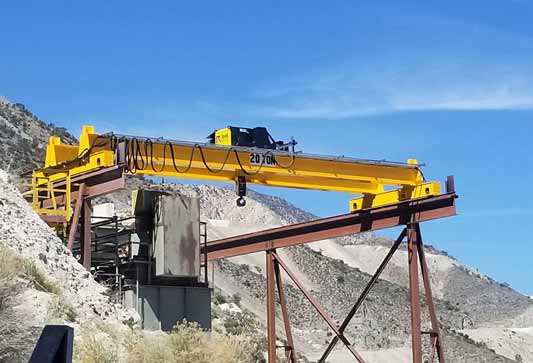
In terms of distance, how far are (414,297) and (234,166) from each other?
6.43 m

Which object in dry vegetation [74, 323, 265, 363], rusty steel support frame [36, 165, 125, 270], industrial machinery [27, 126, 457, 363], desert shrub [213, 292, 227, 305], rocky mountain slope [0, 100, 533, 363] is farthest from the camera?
rocky mountain slope [0, 100, 533, 363]

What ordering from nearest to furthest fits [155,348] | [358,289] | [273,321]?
1. [155,348]
2. [273,321]
3. [358,289]

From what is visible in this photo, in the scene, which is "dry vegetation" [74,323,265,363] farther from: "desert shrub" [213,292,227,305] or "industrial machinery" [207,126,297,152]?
"desert shrub" [213,292,227,305]

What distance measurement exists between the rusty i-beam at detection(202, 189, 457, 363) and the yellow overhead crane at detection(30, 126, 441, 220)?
43 centimetres

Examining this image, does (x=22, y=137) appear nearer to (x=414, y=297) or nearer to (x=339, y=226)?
(x=339, y=226)

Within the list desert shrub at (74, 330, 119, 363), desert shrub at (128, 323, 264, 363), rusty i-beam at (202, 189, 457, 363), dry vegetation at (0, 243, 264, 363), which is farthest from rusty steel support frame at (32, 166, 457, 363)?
desert shrub at (74, 330, 119, 363)

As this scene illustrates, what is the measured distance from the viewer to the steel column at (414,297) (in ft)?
90.9

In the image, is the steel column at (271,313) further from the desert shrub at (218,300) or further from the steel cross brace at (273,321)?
the desert shrub at (218,300)

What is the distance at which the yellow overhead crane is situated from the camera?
25.3 metres

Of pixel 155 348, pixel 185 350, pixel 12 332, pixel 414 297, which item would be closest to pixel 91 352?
pixel 155 348

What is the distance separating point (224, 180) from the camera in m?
27.3

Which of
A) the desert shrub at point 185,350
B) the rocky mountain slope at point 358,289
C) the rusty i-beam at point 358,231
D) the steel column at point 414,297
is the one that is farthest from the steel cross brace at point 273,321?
the rocky mountain slope at point 358,289

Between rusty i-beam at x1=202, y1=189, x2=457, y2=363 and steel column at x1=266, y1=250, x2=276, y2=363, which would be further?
steel column at x1=266, y1=250, x2=276, y2=363

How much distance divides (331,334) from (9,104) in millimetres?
35610
